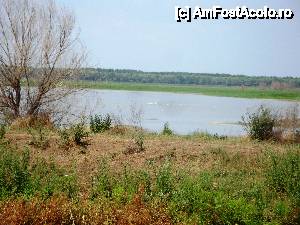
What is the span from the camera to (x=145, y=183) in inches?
333

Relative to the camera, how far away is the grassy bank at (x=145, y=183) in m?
6.46

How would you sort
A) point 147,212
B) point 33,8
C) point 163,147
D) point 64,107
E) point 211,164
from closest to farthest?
1. point 147,212
2. point 211,164
3. point 163,147
4. point 33,8
5. point 64,107

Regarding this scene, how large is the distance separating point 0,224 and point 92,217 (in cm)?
118

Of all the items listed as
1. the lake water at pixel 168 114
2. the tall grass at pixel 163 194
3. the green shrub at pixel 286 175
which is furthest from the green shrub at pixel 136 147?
the lake water at pixel 168 114

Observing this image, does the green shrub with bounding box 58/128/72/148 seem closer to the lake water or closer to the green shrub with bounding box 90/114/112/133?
the green shrub with bounding box 90/114/112/133

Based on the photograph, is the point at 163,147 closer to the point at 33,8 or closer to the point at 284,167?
the point at 284,167

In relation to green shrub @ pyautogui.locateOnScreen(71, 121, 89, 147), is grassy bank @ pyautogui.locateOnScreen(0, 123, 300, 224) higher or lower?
lower

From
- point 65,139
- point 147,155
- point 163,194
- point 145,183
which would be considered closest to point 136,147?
point 147,155

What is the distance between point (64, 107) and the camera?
819 inches

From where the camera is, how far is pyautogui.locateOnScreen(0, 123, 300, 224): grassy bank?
6460 mm

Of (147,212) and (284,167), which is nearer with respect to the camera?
(147,212)

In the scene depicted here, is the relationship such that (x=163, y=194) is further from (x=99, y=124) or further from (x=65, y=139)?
(x=99, y=124)

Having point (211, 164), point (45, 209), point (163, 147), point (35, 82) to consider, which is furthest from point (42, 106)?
point (45, 209)

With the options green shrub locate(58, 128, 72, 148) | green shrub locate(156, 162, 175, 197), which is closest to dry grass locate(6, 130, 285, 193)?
green shrub locate(58, 128, 72, 148)
